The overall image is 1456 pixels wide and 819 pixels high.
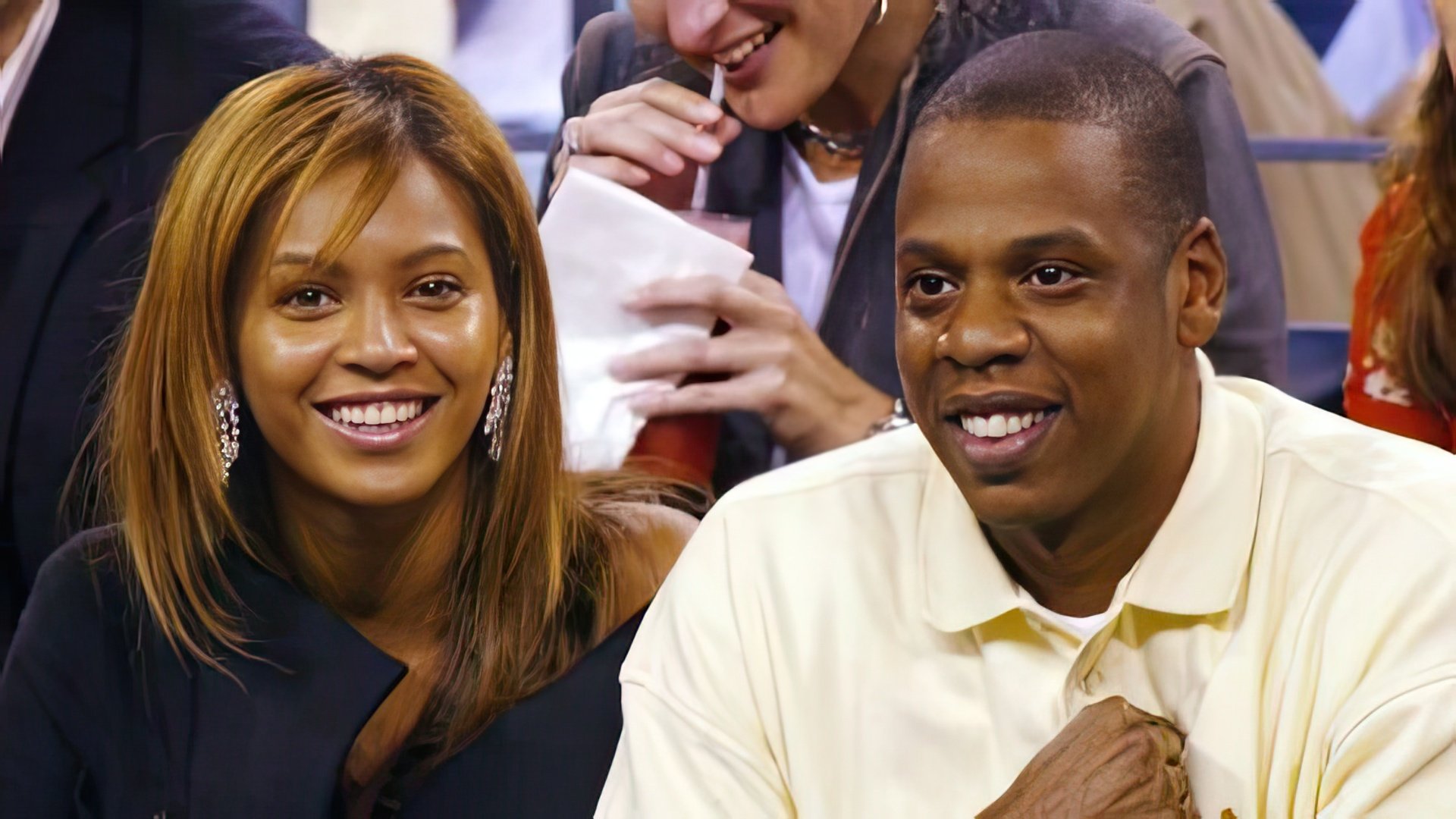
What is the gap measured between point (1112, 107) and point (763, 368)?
0.62 meters

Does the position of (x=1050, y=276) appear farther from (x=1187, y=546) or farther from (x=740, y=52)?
(x=740, y=52)

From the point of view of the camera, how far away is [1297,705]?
138cm

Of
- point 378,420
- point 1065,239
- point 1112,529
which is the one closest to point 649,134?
point 378,420

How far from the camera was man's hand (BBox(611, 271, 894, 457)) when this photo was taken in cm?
193

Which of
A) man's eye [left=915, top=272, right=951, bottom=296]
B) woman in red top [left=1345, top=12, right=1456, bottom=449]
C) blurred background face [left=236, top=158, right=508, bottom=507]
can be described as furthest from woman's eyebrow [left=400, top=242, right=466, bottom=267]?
woman in red top [left=1345, top=12, right=1456, bottom=449]

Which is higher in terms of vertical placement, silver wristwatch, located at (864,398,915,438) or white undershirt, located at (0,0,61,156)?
white undershirt, located at (0,0,61,156)

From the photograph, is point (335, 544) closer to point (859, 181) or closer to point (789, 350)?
point (789, 350)

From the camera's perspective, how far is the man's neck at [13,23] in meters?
2.16

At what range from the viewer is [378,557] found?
6.48 ft

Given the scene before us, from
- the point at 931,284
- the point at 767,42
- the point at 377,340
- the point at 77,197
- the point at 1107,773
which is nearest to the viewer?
the point at 1107,773

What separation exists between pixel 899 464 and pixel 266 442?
2.71ft

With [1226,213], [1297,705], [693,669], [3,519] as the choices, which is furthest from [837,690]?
[3,519]

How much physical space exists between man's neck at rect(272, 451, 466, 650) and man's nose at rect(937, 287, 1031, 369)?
78 cm

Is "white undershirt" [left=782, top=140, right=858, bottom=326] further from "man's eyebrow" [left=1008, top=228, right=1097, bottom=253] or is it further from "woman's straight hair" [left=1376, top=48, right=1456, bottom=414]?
"woman's straight hair" [left=1376, top=48, right=1456, bottom=414]
